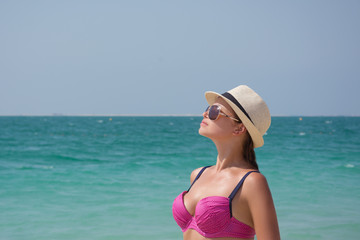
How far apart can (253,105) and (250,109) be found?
0.11ft

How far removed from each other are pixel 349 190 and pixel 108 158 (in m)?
11.0

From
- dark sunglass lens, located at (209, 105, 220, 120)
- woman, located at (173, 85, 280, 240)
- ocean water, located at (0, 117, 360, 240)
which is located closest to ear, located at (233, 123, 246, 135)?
woman, located at (173, 85, 280, 240)

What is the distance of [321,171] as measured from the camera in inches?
586

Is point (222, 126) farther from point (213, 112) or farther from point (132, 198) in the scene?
point (132, 198)

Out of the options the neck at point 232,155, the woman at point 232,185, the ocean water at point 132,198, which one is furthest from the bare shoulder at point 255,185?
the ocean water at point 132,198

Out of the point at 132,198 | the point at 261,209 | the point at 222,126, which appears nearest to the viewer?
the point at 261,209

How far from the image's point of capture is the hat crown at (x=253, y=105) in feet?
7.36

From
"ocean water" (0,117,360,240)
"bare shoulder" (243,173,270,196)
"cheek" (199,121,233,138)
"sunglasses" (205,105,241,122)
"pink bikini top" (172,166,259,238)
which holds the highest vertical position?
"sunglasses" (205,105,241,122)

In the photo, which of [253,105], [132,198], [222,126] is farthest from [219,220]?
[132,198]

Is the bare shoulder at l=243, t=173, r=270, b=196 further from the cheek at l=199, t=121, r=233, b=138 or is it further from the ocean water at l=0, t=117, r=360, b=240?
the ocean water at l=0, t=117, r=360, b=240

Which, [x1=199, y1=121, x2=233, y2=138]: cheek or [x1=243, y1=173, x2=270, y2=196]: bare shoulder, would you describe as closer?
[x1=243, y1=173, x2=270, y2=196]: bare shoulder

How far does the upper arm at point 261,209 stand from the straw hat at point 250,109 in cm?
29

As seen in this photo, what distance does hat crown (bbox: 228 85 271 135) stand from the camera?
2244mm

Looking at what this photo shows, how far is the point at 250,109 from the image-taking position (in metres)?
2.24
